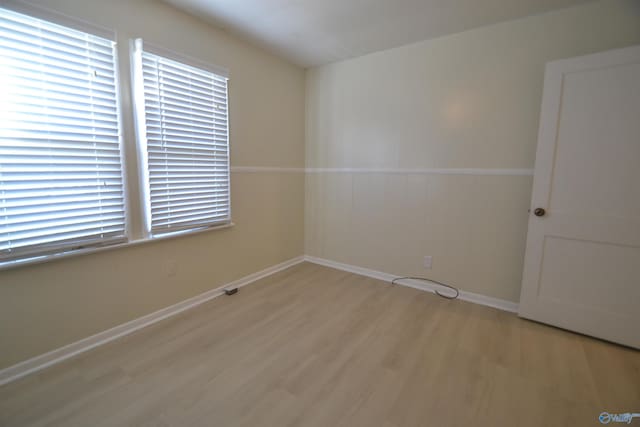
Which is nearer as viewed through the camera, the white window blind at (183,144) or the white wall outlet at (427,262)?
the white window blind at (183,144)

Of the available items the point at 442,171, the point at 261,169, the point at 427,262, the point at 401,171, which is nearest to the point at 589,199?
the point at 442,171

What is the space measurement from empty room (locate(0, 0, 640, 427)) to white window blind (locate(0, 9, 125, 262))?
10 millimetres

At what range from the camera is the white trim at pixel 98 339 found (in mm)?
1694

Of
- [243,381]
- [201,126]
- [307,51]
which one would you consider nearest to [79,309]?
[243,381]

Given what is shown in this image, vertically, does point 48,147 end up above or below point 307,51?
below

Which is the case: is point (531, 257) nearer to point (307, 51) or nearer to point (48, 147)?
point (307, 51)

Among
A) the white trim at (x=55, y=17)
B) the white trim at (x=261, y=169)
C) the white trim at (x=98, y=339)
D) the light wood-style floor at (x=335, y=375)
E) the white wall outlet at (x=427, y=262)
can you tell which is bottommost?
the light wood-style floor at (x=335, y=375)

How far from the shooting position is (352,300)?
277 cm

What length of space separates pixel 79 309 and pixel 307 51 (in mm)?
3043

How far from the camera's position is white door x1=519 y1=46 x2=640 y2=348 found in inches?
77.8

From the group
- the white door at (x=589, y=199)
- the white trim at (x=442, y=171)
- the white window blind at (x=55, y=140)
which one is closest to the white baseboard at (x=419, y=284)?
the white door at (x=589, y=199)

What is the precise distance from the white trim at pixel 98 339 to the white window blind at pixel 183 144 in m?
0.67

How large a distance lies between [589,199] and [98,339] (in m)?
3.67

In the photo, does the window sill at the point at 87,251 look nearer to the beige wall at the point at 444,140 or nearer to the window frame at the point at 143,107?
the window frame at the point at 143,107
